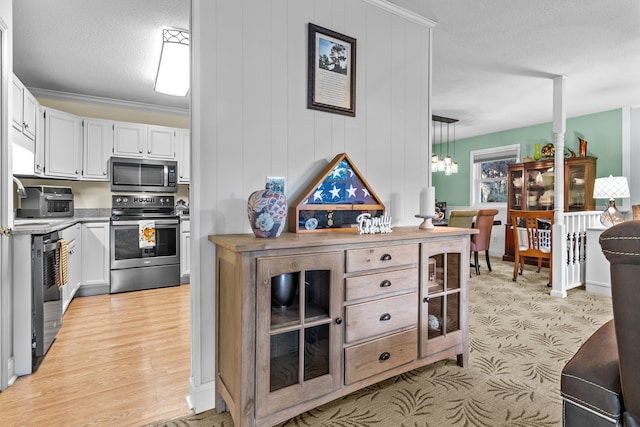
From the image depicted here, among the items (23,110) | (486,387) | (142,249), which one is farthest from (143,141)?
(486,387)

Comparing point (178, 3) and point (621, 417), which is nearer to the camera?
point (621, 417)

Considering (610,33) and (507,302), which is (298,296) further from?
(610,33)

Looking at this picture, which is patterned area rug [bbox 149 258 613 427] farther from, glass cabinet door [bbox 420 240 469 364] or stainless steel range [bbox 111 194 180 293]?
stainless steel range [bbox 111 194 180 293]

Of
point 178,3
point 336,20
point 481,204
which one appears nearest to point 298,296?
point 336,20

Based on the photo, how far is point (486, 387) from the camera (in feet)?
6.28

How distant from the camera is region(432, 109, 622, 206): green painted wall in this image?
5133mm

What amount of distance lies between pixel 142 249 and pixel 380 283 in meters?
3.46

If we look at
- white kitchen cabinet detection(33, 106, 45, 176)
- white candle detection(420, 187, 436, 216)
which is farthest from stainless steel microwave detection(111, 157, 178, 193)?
white candle detection(420, 187, 436, 216)

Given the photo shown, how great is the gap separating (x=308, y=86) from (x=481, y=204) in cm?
610

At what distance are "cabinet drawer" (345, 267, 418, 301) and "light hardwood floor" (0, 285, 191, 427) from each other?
3.58 ft

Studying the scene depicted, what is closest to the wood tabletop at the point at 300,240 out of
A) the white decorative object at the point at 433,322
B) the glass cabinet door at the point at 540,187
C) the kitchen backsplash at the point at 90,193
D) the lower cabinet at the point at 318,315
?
the lower cabinet at the point at 318,315

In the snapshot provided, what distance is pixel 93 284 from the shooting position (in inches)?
154

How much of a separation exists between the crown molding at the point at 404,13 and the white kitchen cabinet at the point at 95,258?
379 cm

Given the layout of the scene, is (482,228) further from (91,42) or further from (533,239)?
(91,42)
